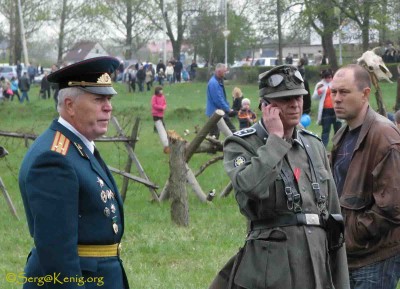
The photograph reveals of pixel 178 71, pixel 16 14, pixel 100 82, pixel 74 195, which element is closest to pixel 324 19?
pixel 178 71

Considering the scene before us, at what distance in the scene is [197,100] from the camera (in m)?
39.4

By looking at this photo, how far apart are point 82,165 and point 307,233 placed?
1.30 m

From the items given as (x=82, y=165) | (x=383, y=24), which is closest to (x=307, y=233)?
(x=82, y=165)

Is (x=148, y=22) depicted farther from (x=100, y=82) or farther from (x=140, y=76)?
(x=100, y=82)

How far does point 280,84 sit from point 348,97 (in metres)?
1.02

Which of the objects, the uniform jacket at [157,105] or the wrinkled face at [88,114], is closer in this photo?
the wrinkled face at [88,114]

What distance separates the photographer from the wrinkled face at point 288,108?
490 cm

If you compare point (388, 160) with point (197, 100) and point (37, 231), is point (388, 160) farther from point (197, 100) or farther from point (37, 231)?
point (197, 100)

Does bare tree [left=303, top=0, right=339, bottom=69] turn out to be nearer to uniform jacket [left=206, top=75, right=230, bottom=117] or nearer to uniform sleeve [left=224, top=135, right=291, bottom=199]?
uniform jacket [left=206, top=75, right=230, bottom=117]

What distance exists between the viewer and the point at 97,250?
14.4ft

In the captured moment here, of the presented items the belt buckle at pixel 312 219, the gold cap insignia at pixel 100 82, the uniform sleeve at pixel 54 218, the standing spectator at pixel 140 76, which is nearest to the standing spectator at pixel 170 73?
the standing spectator at pixel 140 76

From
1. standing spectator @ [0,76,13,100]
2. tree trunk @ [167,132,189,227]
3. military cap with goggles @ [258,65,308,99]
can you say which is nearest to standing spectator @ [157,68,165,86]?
standing spectator @ [0,76,13,100]

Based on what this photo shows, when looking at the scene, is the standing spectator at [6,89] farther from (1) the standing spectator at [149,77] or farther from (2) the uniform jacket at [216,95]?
(2) the uniform jacket at [216,95]

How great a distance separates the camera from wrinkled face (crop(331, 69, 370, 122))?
18.9ft
